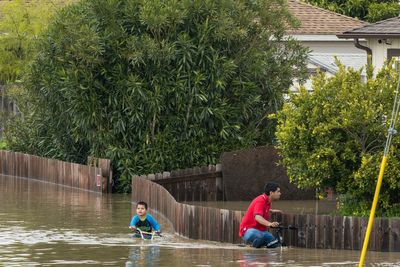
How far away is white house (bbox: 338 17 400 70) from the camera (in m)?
36.8

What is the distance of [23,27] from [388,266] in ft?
102

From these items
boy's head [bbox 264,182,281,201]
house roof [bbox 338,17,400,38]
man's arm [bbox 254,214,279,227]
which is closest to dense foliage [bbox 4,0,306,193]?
house roof [bbox 338,17,400,38]

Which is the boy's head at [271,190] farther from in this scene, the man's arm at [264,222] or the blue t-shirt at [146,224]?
the blue t-shirt at [146,224]

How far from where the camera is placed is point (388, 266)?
20.5 metres

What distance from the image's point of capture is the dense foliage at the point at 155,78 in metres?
35.7

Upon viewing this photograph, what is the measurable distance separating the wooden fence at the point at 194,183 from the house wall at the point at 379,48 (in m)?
6.44

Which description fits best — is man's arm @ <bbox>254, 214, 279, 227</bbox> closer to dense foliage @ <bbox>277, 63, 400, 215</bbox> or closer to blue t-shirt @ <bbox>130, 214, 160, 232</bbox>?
dense foliage @ <bbox>277, 63, 400, 215</bbox>

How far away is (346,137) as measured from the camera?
25.4 meters

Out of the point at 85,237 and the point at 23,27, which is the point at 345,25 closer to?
the point at 23,27

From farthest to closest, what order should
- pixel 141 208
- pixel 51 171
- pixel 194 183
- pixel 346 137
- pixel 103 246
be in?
pixel 51 171
pixel 194 183
pixel 346 137
pixel 141 208
pixel 103 246

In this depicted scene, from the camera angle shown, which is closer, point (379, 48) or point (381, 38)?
point (381, 38)

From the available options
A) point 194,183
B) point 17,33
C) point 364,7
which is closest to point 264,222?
point 194,183

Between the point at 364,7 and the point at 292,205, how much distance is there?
2331 cm

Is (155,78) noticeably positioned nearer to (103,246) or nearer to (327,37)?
(103,246)
